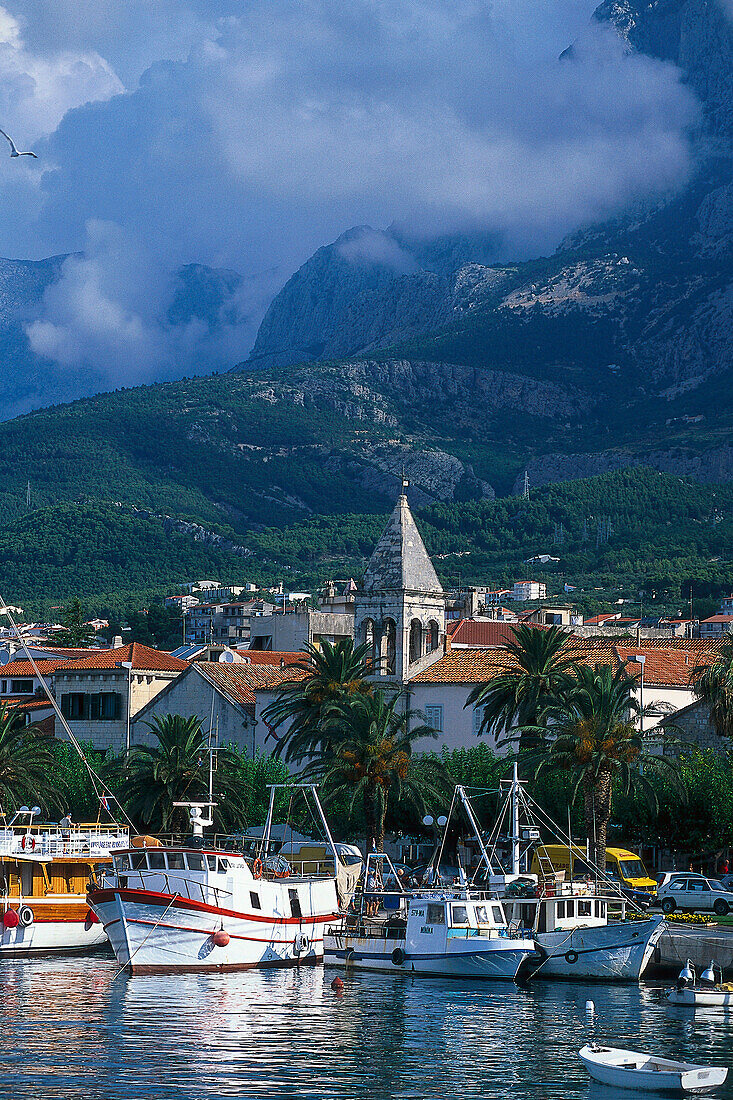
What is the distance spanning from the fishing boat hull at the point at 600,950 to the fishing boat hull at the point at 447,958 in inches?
32.8

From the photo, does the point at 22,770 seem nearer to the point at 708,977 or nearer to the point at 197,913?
the point at 197,913

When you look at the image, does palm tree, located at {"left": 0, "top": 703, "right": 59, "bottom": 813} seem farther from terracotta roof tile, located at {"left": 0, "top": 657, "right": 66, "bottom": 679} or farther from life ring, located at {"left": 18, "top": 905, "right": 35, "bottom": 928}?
terracotta roof tile, located at {"left": 0, "top": 657, "right": 66, "bottom": 679}

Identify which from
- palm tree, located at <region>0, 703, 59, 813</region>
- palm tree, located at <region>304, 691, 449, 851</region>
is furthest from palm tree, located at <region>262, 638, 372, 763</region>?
palm tree, located at <region>0, 703, 59, 813</region>

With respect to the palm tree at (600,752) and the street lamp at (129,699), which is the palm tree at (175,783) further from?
the street lamp at (129,699)

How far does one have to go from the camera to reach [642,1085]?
125 feet

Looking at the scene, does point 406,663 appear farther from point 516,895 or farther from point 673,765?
point 516,895

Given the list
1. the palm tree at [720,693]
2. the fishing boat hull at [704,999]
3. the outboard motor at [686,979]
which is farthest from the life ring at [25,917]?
the palm tree at [720,693]

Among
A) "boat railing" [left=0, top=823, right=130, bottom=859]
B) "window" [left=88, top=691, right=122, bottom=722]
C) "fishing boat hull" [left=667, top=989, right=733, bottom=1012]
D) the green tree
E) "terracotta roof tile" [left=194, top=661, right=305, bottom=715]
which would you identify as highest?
the green tree

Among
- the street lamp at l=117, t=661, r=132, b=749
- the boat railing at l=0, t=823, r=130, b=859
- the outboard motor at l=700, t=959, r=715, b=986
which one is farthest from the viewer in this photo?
the street lamp at l=117, t=661, r=132, b=749

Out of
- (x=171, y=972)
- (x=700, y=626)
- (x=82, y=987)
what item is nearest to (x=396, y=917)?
(x=171, y=972)

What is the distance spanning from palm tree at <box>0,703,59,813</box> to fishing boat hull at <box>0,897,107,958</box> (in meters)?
12.8

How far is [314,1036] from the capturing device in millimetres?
45188

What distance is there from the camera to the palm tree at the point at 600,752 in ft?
227

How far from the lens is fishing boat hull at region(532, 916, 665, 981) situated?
181 ft
